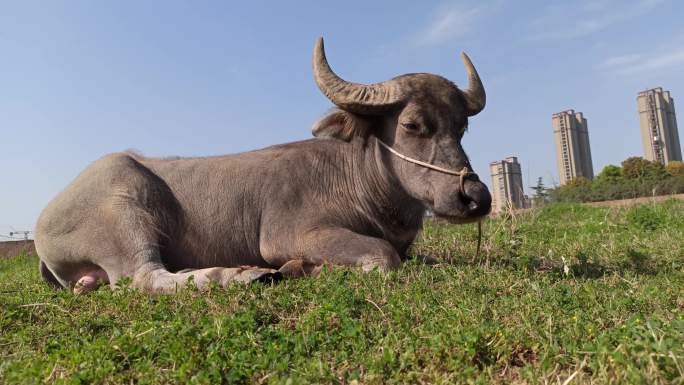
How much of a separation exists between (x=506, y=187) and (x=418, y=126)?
1024 centimetres

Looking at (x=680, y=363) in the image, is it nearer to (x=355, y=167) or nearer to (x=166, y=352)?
(x=166, y=352)

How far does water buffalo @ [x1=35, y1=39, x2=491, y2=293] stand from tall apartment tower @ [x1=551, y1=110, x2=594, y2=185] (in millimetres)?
62435

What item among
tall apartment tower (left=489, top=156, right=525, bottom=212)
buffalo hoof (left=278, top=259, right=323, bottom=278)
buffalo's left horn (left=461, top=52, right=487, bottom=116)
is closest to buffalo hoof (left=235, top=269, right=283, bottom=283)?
buffalo hoof (left=278, top=259, right=323, bottom=278)

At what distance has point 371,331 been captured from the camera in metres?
2.43

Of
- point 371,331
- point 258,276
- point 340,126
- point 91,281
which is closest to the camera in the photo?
point 371,331

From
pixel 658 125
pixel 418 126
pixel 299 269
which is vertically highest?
pixel 658 125

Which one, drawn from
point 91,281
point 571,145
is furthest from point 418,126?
point 571,145

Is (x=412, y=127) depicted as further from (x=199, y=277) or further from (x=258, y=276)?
(x=199, y=277)

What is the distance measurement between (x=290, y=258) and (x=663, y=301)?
2481 millimetres

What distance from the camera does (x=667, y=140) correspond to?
2502 inches

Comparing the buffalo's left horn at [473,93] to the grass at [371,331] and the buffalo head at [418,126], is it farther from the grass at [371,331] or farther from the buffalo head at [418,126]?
the grass at [371,331]

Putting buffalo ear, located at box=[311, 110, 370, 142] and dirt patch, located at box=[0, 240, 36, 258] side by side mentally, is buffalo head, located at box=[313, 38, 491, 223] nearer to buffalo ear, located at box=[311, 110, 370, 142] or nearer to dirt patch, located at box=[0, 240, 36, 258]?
buffalo ear, located at box=[311, 110, 370, 142]

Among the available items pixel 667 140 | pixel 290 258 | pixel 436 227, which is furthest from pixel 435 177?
pixel 667 140

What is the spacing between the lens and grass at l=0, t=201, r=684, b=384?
1987mm
